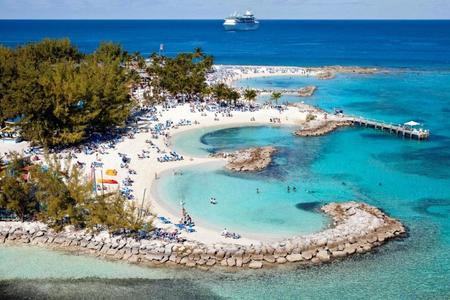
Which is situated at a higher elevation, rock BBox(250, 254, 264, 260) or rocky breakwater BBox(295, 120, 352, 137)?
rocky breakwater BBox(295, 120, 352, 137)

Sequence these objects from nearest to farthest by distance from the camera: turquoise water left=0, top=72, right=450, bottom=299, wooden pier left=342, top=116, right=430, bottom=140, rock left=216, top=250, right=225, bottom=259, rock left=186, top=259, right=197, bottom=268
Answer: turquoise water left=0, top=72, right=450, bottom=299
rock left=186, top=259, right=197, bottom=268
rock left=216, top=250, right=225, bottom=259
wooden pier left=342, top=116, right=430, bottom=140

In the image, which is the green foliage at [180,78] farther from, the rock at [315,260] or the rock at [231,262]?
the rock at [315,260]

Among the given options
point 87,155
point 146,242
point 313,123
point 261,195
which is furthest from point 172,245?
point 313,123

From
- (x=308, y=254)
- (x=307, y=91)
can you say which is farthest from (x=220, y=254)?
(x=307, y=91)

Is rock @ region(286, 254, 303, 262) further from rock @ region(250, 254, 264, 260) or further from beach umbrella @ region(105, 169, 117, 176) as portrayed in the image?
beach umbrella @ region(105, 169, 117, 176)

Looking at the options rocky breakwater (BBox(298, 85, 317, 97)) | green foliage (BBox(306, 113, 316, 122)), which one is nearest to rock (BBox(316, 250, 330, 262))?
green foliage (BBox(306, 113, 316, 122))

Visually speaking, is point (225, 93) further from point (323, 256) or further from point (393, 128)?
point (323, 256)
